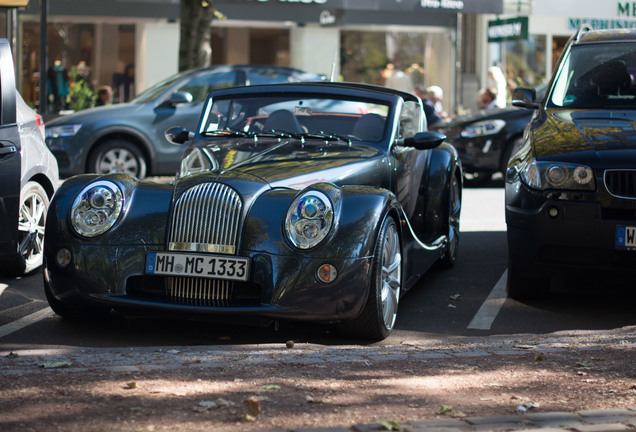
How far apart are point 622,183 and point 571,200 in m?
0.33

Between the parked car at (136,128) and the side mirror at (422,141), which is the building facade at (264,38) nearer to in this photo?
the parked car at (136,128)

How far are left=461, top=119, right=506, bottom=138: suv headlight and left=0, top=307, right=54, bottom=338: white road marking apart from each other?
953 centimetres

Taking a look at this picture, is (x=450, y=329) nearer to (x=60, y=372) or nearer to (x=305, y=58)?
(x=60, y=372)

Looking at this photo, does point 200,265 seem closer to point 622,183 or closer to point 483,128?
point 622,183

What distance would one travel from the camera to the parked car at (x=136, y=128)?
46.1 ft

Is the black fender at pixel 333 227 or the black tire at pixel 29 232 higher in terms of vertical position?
the black fender at pixel 333 227

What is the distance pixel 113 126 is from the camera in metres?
14.3

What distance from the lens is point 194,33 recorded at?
1719cm

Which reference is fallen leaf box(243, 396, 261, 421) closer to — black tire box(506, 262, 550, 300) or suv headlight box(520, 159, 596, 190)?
suv headlight box(520, 159, 596, 190)

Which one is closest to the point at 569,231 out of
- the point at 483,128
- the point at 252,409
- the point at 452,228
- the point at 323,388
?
the point at 452,228

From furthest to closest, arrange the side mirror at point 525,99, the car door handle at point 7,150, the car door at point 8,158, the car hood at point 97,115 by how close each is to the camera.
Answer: the car hood at point 97,115
the side mirror at point 525,99
the car door handle at point 7,150
the car door at point 8,158

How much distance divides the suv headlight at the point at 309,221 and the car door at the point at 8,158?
231 cm

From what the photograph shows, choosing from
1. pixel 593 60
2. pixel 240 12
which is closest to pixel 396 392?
pixel 593 60

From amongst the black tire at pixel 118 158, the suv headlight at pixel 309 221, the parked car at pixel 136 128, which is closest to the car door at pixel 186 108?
the parked car at pixel 136 128
